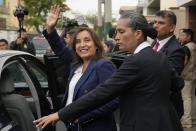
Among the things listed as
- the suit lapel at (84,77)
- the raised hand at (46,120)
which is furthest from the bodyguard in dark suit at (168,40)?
the raised hand at (46,120)

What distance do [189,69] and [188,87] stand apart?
376 millimetres

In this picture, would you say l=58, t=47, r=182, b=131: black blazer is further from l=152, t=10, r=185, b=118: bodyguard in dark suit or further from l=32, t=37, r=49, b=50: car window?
l=32, t=37, r=49, b=50: car window

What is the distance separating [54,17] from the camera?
4789 mm

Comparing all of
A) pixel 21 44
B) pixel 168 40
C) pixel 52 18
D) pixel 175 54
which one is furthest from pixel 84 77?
pixel 21 44

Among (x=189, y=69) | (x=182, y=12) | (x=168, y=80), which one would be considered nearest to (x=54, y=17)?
(x=168, y=80)

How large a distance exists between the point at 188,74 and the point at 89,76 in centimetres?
482

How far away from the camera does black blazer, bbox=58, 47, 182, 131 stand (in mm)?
3271

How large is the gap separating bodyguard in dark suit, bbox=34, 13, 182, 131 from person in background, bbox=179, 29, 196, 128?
501cm

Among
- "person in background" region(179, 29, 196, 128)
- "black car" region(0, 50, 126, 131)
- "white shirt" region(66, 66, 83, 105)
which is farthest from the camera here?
"person in background" region(179, 29, 196, 128)

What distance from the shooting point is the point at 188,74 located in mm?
8383

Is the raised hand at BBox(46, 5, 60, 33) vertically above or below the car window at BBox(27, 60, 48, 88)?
above

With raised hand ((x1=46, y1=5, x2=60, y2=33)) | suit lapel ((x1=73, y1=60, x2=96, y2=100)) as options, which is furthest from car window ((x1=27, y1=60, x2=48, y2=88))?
suit lapel ((x1=73, y1=60, x2=96, y2=100))

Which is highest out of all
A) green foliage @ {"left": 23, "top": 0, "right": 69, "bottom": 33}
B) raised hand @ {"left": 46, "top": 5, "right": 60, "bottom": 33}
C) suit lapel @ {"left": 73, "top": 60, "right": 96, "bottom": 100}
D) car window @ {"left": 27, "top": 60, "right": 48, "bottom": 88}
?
raised hand @ {"left": 46, "top": 5, "right": 60, "bottom": 33}

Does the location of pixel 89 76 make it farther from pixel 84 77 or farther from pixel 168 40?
pixel 168 40
